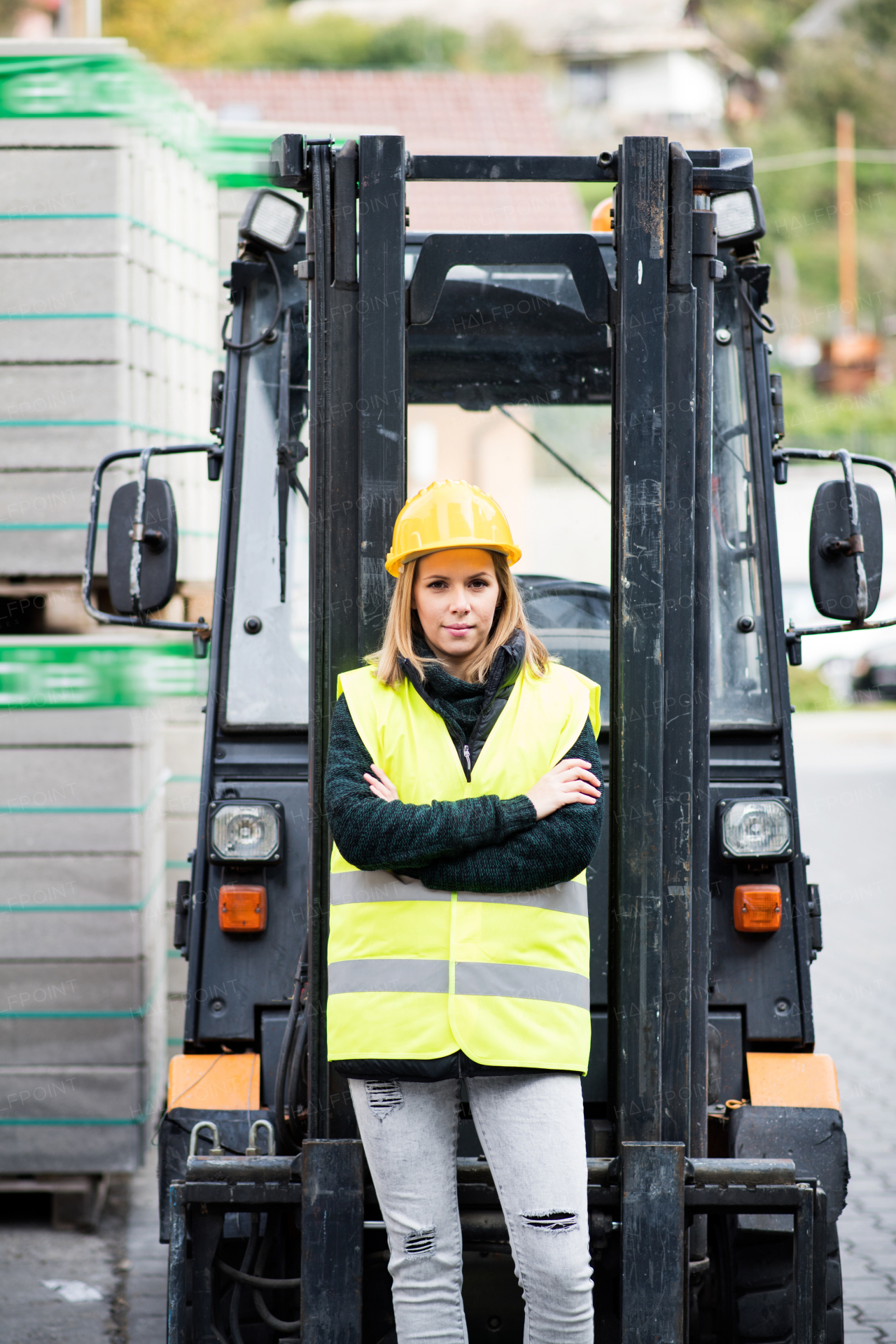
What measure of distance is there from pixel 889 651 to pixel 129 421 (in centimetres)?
2011

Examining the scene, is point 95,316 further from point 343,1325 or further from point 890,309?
point 890,309

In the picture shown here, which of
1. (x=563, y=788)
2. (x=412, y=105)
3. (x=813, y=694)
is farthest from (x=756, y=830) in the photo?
(x=412, y=105)

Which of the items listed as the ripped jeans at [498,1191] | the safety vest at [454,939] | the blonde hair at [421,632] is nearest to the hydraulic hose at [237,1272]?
the ripped jeans at [498,1191]

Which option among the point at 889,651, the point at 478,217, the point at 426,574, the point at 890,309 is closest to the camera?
the point at 426,574

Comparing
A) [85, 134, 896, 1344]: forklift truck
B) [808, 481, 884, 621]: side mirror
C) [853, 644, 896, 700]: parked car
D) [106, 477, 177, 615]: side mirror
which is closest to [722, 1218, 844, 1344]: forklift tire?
[85, 134, 896, 1344]: forklift truck

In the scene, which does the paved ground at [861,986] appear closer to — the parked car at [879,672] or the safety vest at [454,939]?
the safety vest at [454,939]

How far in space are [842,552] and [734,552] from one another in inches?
10.5

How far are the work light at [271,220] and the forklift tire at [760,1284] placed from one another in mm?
2518

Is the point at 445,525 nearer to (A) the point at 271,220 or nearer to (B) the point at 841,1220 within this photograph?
(A) the point at 271,220

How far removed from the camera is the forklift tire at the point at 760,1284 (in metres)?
3.18

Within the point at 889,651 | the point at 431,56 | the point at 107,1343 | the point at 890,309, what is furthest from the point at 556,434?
the point at 431,56

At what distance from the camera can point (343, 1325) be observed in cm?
269

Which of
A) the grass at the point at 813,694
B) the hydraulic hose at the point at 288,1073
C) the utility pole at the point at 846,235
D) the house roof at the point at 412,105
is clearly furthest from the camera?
the utility pole at the point at 846,235

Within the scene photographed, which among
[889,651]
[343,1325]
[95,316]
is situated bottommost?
[343,1325]
